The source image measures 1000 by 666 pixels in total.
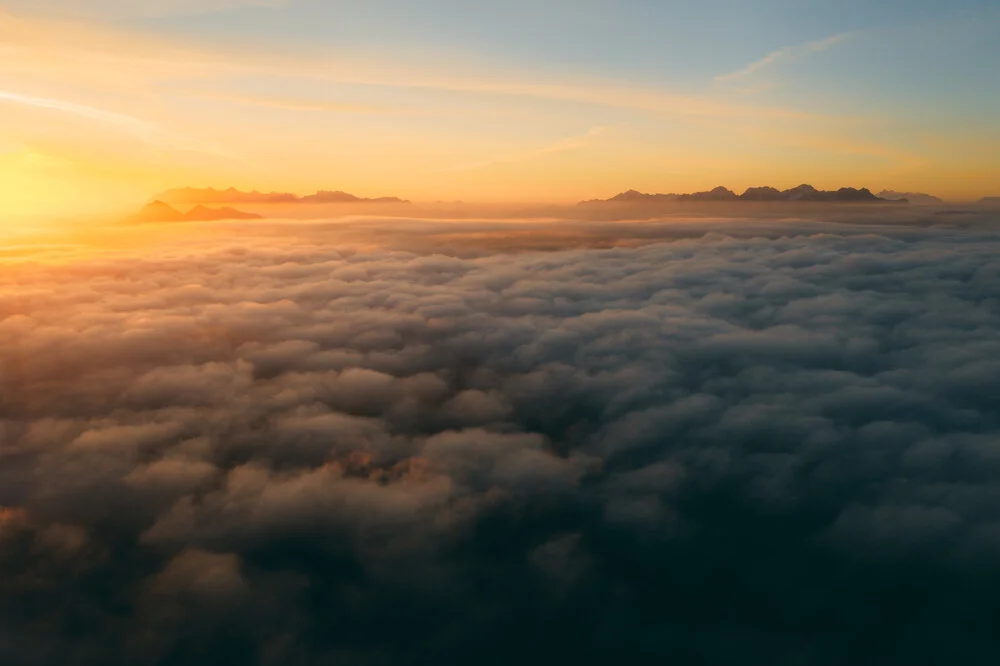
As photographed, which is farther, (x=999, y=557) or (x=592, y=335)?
(x=592, y=335)

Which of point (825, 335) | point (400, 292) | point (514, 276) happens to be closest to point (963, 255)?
point (825, 335)

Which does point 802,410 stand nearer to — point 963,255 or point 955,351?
point 955,351

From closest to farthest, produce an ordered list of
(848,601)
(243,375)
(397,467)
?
(848,601)
(397,467)
(243,375)

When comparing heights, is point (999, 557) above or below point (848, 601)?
above

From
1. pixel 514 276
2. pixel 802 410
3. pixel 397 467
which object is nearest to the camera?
pixel 397 467

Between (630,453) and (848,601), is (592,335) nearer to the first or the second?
(630,453)

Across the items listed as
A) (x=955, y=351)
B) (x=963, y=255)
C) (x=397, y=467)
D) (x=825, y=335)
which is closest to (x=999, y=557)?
(x=397, y=467)

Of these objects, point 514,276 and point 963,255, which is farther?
point 963,255

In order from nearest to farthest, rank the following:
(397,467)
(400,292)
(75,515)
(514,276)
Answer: (75,515), (397,467), (400,292), (514,276)

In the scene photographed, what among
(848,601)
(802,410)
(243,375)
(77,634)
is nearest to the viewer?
(77,634)
